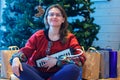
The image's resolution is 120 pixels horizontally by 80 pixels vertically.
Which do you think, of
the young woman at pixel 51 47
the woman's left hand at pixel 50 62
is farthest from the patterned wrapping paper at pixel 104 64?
the woman's left hand at pixel 50 62

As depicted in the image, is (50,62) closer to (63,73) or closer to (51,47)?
(51,47)

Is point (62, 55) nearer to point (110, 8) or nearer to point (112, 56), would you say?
point (112, 56)

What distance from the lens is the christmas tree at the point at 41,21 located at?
8.73ft

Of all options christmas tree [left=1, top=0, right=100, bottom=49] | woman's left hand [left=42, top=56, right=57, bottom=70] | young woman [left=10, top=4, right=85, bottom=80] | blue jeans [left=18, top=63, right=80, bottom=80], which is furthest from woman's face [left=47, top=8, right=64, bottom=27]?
christmas tree [left=1, top=0, right=100, bottom=49]

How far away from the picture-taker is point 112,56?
→ 2613mm

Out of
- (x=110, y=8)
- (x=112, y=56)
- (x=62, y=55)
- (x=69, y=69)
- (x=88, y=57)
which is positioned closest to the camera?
(x=69, y=69)

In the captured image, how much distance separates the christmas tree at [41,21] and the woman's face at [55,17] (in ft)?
1.86

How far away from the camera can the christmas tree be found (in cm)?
266

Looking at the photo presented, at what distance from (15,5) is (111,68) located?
1.25m

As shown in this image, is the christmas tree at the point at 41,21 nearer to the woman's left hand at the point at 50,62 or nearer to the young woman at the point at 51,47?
the young woman at the point at 51,47

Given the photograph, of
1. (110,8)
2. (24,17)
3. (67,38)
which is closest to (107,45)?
(110,8)

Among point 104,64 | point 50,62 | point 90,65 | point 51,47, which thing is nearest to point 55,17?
point 51,47

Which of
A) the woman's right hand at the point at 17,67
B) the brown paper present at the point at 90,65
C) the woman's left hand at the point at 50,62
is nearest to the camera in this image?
the woman's right hand at the point at 17,67

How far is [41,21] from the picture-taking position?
2.69 meters
